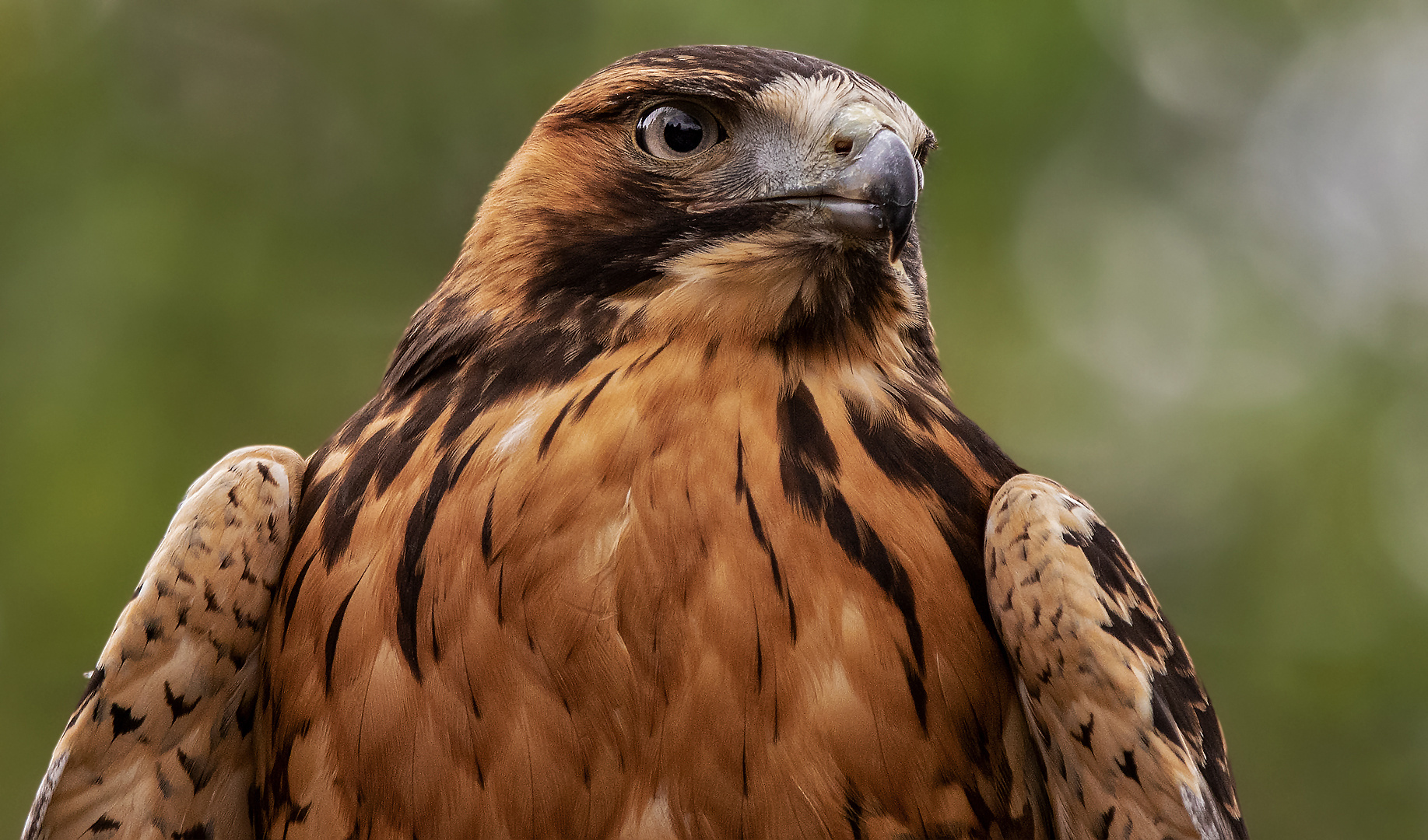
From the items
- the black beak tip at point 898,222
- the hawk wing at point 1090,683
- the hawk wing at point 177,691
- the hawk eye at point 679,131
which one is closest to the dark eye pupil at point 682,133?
the hawk eye at point 679,131

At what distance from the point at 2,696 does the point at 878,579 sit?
5.08m

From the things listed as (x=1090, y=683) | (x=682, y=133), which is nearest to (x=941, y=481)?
(x=1090, y=683)

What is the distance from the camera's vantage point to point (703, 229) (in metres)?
3.03

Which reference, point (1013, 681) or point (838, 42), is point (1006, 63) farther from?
point (1013, 681)

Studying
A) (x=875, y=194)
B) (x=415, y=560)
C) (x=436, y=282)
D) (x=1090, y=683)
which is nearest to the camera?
(x=1090, y=683)

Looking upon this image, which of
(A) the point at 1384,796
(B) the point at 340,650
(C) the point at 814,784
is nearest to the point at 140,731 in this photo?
(B) the point at 340,650

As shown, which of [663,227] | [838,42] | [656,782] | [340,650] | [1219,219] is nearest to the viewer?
[656,782]

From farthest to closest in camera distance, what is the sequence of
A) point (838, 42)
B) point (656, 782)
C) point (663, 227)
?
point (838, 42) < point (663, 227) < point (656, 782)

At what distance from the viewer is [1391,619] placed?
752 cm

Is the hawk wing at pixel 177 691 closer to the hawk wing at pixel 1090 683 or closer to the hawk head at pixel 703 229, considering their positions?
the hawk head at pixel 703 229

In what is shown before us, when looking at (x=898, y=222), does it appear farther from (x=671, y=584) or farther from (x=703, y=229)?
(x=671, y=584)

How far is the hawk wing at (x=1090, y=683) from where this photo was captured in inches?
103

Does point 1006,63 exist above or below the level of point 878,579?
above

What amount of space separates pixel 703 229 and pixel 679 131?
28 centimetres
